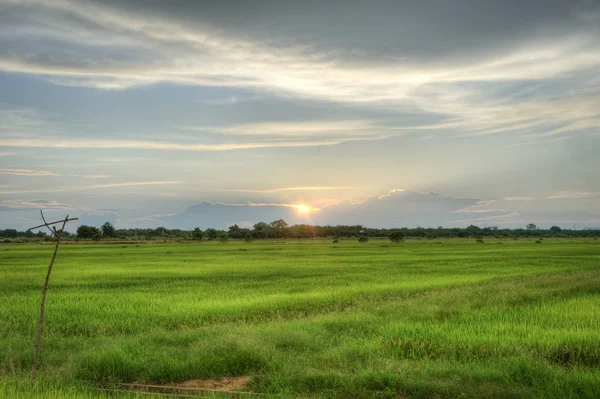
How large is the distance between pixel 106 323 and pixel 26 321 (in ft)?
8.19

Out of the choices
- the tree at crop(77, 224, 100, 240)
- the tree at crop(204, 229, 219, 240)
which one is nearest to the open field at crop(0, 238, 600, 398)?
the tree at crop(77, 224, 100, 240)

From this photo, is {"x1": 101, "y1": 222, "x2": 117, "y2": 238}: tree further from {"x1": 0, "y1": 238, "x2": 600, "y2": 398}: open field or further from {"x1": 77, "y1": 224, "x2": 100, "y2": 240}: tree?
{"x1": 0, "y1": 238, "x2": 600, "y2": 398}: open field

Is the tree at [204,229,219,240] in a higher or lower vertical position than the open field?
higher

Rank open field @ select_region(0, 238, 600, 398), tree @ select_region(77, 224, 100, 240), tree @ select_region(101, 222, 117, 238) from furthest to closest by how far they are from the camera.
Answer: tree @ select_region(101, 222, 117, 238), tree @ select_region(77, 224, 100, 240), open field @ select_region(0, 238, 600, 398)

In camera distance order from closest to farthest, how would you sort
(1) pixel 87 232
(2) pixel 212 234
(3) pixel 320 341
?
1. (3) pixel 320 341
2. (1) pixel 87 232
3. (2) pixel 212 234

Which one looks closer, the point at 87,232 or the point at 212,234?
the point at 87,232

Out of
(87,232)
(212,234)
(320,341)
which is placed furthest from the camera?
(212,234)

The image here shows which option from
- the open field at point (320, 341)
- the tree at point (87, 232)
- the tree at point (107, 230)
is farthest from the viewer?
the tree at point (107, 230)

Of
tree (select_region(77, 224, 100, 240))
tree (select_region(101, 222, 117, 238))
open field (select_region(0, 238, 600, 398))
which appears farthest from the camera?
tree (select_region(101, 222, 117, 238))

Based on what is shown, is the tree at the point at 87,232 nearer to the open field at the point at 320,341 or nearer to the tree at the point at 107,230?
the tree at the point at 107,230

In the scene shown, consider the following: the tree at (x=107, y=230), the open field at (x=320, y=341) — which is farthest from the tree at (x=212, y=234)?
the open field at (x=320, y=341)

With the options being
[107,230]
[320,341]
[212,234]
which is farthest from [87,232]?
[320,341]

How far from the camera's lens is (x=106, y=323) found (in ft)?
41.4

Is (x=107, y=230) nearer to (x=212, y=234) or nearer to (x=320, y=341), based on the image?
(x=212, y=234)
